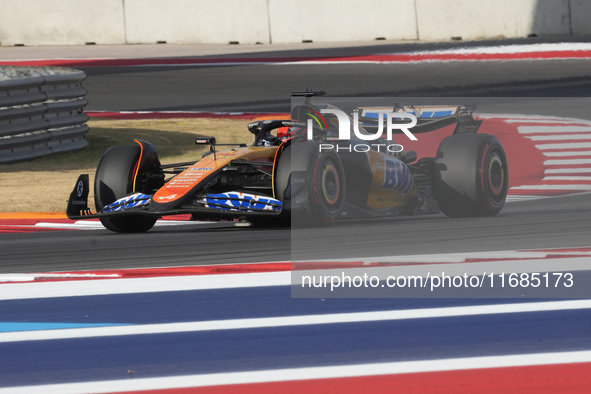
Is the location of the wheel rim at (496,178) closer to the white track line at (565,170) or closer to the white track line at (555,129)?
the white track line at (565,170)

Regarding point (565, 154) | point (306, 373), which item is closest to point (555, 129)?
point (565, 154)

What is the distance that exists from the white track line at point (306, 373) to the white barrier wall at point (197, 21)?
2208 cm

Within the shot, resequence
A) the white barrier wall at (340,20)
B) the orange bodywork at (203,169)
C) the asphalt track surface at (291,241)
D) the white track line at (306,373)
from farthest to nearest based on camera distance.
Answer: the white barrier wall at (340,20) → the orange bodywork at (203,169) → the asphalt track surface at (291,241) → the white track line at (306,373)

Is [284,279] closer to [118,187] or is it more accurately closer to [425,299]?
[425,299]

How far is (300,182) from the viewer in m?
7.13

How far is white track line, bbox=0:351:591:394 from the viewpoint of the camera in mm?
3906

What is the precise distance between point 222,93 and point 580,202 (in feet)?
32.8

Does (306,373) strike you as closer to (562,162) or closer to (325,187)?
(325,187)

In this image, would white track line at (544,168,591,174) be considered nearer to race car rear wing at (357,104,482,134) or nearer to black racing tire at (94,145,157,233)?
race car rear wing at (357,104,482,134)

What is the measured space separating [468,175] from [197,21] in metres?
19.5

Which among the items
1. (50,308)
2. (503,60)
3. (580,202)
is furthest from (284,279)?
(503,60)

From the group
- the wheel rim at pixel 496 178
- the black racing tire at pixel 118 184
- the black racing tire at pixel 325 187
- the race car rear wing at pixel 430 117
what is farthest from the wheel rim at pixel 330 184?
the black racing tire at pixel 118 184

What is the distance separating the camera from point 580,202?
881 cm

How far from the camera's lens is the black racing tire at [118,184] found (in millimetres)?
7789
